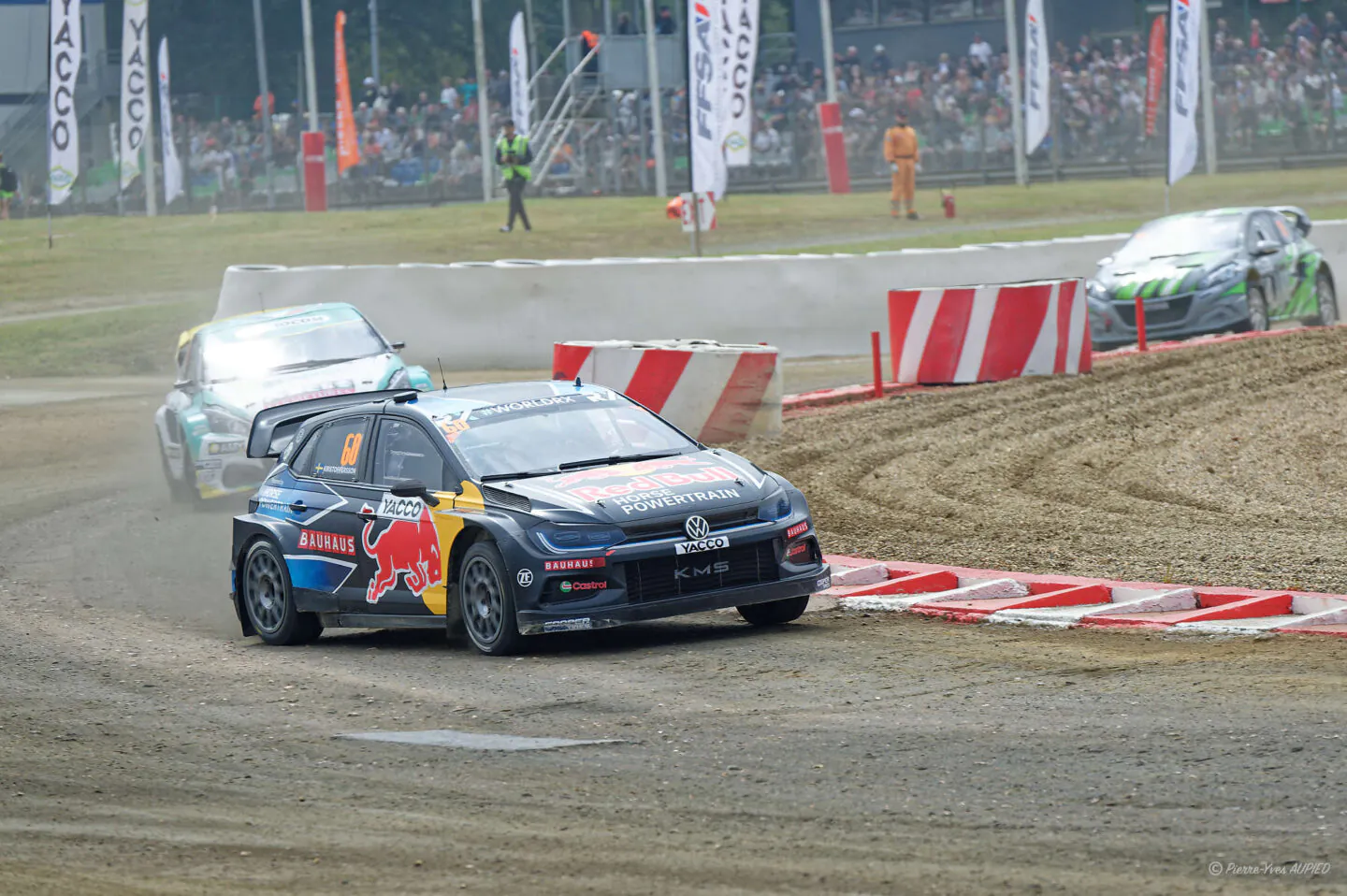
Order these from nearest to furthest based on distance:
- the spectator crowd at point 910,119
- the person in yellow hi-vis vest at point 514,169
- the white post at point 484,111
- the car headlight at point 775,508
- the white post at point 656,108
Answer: the car headlight at point 775,508 → the person in yellow hi-vis vest at point 514,169 → the spectator crowd at point 910,119 → the white post at point 656,108 → the white post at point 484,111

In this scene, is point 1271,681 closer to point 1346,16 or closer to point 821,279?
point 821,279

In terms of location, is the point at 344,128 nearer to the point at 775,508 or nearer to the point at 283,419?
the point at 283,419

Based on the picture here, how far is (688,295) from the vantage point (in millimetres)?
24297

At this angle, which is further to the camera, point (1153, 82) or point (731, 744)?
point (1153, 82)

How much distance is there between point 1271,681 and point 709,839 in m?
2.80

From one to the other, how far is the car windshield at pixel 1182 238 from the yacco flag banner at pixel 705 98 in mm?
8499

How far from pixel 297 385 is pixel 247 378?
555 millimetres

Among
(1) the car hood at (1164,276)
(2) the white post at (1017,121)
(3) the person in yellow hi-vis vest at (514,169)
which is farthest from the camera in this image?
(2) the white post at (1017,121)

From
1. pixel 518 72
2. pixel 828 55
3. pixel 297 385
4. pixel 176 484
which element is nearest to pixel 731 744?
pixel 297 385

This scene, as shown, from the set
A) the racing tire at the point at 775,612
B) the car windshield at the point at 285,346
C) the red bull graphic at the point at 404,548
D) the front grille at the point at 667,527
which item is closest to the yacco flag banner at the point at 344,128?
the car windshield at the point at 285,346

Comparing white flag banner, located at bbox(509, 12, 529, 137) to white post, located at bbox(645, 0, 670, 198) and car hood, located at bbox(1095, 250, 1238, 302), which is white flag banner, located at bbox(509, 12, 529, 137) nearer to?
A: white post, located at bbox(645, 0, 670, 198)

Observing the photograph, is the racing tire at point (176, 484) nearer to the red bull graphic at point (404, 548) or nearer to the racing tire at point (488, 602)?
the red bull graphic at point (404, 548)

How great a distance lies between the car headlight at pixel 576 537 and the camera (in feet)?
30.2

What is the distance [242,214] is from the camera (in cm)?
4584
